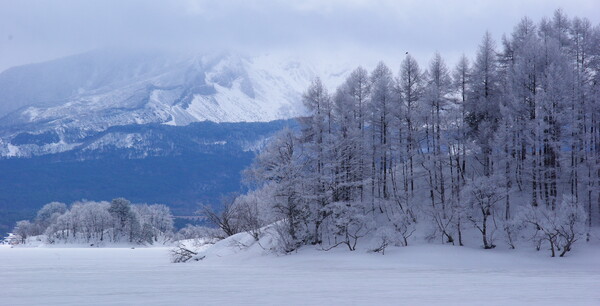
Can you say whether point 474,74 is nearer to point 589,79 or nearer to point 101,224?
point 589,79

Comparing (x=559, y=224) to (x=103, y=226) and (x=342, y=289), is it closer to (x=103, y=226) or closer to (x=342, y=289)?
(x=342, y=289)

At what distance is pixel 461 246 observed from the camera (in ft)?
158

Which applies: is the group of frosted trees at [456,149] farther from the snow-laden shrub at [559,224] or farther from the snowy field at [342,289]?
the snowy field at [342,289]

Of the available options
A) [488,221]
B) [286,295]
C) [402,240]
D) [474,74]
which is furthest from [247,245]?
[286,295]

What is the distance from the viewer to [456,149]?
57.6 meters

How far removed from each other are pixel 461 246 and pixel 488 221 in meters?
5.34

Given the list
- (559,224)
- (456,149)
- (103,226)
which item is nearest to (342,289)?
(559,224)

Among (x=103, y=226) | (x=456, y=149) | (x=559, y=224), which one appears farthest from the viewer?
(x=103, y=226)

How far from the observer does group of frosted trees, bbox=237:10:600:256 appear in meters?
48.3

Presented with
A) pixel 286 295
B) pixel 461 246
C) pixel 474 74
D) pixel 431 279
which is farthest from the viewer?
pixel 474 74

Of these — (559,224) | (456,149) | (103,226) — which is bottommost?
(103,226)

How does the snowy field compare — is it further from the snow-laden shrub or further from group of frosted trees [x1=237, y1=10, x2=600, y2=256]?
group of frosted trees [x1=237, y1=10, x2=600, y2=256]

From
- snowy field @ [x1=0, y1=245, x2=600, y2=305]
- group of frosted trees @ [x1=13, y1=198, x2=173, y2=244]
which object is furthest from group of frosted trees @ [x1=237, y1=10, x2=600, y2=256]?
group of frosted trees @ [x1=13, y1=198, x2=173, y2=244]

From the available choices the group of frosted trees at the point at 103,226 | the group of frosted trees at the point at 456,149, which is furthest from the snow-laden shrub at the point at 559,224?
the group of frosted trees at the point at 103,226
